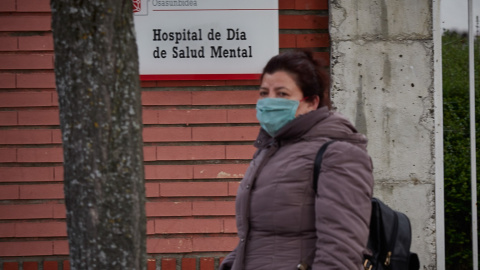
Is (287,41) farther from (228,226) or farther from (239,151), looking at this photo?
(228,226)

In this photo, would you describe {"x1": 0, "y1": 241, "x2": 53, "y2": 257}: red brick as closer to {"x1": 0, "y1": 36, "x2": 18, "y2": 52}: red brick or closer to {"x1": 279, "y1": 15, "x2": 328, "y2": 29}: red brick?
{"x1": 0, "y1": 36, "x2": 18, "y2": 52}: red brick

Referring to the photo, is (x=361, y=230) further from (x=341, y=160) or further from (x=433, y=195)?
(x=433, y=195)

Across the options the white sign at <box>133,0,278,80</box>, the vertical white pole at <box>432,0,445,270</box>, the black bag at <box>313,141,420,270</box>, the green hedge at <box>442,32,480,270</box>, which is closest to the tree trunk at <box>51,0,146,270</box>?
the black bag at <box>313,141,420,270</box>

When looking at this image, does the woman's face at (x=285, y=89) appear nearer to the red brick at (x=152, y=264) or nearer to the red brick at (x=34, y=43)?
the red brick at (x=152, y=264)

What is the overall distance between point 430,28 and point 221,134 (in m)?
1.77

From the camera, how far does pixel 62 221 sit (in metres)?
5.18

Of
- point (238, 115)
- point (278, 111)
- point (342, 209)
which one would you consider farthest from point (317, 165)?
point (238, 115)

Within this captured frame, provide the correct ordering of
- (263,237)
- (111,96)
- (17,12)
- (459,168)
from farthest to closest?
(459,168) < (17,12) < (263,237) < (111,96)

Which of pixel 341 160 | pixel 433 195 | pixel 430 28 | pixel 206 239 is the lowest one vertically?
pixel 206 239

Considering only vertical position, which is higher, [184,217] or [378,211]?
Result: [378,211]

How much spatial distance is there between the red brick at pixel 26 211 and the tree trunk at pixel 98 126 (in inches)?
112

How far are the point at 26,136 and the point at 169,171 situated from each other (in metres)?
1.12

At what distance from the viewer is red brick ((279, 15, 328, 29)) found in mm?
5176

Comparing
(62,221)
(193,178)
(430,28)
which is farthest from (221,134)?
(430,28)
